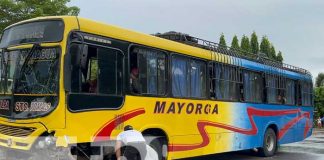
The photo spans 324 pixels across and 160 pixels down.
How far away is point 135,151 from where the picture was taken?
6746 millimetres

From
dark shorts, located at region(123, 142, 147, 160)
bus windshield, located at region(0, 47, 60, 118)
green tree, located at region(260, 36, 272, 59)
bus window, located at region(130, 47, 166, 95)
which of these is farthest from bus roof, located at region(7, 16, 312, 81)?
green tree, located at region(260, 36, 272, 59)

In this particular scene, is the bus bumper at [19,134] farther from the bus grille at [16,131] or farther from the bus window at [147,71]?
the bus window at [147,71]

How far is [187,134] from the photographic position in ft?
35.1

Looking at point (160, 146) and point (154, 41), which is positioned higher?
point (154, 41)

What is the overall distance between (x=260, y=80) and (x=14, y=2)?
35.7 feet

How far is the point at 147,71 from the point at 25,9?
1145 centimetres

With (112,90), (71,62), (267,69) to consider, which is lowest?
(112,90)

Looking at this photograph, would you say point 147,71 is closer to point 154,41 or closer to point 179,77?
point 154,41

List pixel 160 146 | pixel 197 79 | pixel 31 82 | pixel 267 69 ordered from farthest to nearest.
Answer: pixel 267 69
pixel 197 79
pixel 160 146
pixel 31 82

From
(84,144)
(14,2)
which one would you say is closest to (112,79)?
(84,144)

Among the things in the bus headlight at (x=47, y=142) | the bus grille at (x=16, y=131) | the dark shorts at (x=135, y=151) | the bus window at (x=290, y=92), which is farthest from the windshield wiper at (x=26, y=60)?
the bus window at (x=290, y=92)

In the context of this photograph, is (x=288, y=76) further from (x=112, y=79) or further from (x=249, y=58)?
(x=112, y=79)

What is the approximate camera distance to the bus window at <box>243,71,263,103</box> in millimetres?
13646

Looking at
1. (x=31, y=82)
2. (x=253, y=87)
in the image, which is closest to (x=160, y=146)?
(x=31, y=82)
